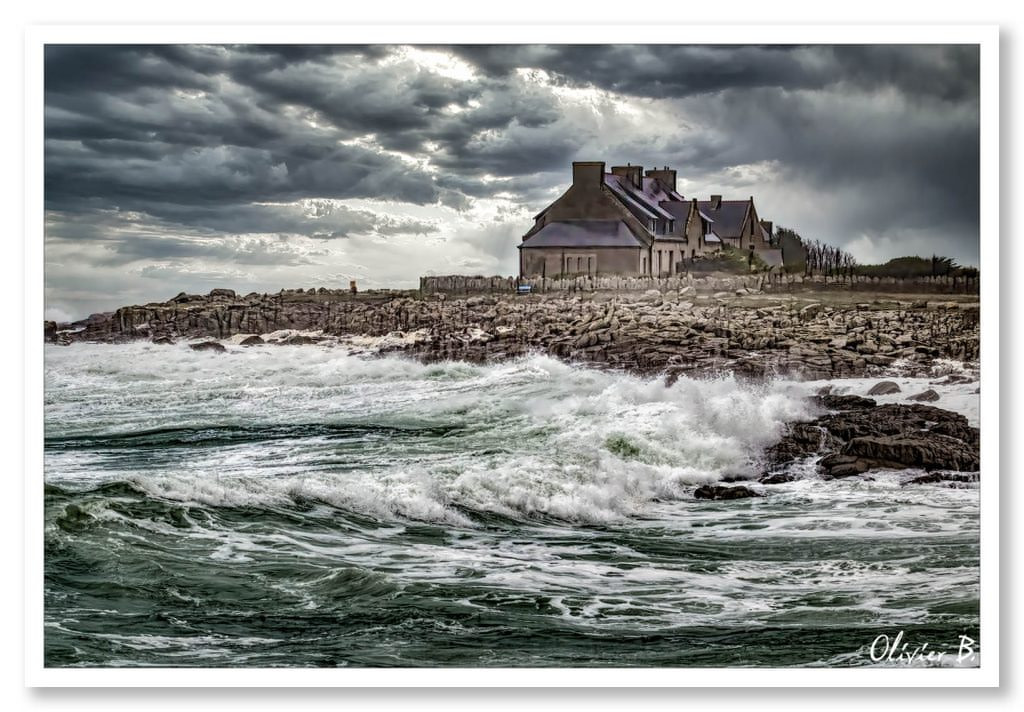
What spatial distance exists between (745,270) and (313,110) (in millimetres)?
2276

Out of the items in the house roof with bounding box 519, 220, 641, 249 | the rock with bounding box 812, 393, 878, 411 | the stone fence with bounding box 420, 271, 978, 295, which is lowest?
the rock with bounding box 812, 393, 878, 411

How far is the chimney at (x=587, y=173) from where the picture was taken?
5.18m

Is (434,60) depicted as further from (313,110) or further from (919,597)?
(919,597)

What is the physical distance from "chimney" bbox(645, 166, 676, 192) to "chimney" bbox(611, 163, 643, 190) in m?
0.04

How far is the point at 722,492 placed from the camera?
5035 millimetres

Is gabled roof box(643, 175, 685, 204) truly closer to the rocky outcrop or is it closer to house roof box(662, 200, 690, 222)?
house roof box(662, 200, 690, 222)

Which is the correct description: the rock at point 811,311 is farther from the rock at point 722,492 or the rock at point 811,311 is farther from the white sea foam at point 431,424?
→ the rock at point 722,492

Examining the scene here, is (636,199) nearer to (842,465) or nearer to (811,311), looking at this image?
(811,311)

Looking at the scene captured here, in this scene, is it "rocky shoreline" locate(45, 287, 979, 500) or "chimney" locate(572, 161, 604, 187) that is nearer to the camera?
"rocky shoreline" locate(45, 287, 979, 500)

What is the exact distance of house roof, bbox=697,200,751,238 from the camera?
505 centimetres

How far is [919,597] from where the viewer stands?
4602mm

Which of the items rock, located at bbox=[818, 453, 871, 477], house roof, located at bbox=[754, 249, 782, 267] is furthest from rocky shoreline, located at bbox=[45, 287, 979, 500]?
house roof, located at bbox=[754, 249, 782, 267]

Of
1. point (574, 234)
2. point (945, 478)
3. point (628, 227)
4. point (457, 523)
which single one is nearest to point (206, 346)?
point (457, 523)

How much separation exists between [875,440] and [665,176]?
1638 mm
